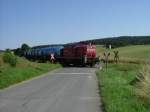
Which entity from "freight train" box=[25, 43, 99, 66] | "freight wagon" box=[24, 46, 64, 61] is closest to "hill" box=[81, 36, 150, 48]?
"freight wagon" box=[24, 46, 64, 61]

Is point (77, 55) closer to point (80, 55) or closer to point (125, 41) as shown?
point (80, 55)

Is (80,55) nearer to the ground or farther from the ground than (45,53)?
nearer to the ground

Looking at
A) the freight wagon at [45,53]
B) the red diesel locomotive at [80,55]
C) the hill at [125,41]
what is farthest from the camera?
the hill at [125,41]

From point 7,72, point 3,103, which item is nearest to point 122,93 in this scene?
point 3,103

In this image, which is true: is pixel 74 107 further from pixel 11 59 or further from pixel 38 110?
pixel 11 59

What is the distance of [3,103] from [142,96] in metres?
4.87

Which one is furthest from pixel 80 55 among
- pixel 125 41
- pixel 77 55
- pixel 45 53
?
pixel 125 41

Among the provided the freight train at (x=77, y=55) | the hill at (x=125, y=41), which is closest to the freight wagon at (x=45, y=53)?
the freight train at (x=77, y=55)

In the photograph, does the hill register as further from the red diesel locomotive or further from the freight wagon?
the red diesel locomotive

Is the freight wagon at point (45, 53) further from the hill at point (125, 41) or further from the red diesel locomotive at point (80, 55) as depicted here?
the hill at point (125, 41)

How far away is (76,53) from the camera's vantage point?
6588 cm

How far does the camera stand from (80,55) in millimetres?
64375

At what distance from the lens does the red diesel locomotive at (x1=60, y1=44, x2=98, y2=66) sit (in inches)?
2504

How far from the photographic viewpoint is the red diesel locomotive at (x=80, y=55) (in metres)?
63.6
